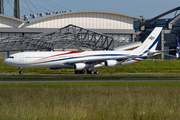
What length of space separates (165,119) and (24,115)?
24.7ft

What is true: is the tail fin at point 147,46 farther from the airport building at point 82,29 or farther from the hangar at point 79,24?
the hangar at point 79,24

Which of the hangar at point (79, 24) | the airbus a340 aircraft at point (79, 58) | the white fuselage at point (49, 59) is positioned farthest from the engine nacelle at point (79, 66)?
the hangar at point (79, 24)

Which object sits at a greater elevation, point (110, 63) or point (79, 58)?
point (79, 58)

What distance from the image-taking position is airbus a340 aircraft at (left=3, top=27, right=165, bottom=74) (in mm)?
46656

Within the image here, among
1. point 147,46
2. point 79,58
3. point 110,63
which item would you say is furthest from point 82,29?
point 110,63

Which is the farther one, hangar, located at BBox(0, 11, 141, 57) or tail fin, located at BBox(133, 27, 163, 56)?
hangar, located at BBox(0, 11, 141, 57)

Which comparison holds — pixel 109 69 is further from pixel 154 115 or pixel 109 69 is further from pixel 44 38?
pixel 154 115

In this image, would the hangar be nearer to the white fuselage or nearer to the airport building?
the airport building

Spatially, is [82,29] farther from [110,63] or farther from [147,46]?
[110,63]

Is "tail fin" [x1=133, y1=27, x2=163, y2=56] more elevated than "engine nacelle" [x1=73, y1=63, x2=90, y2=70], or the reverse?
"tail fin" [x1=133, y1=27, x2=163, y2=56]

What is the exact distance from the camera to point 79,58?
50.1 meters

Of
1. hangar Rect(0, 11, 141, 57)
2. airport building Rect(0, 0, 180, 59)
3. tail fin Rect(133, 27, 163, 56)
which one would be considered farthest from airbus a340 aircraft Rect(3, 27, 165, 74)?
hangar Rect(0, 11, 141, 57)

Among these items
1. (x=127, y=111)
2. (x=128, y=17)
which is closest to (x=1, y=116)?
(x=127, y=111)

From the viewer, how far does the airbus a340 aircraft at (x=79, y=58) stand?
46.7 meters
